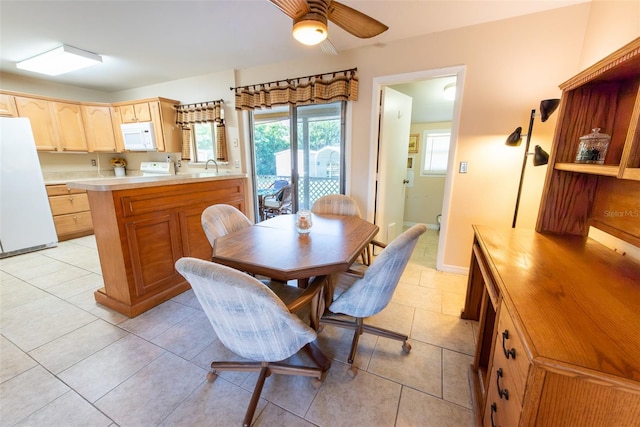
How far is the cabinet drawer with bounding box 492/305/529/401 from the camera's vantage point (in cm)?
68

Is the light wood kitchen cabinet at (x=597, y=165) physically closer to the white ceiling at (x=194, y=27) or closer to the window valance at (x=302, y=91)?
the white ceiling at (x=194, y=27)

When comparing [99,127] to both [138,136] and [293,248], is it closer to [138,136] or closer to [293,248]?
[138,136]

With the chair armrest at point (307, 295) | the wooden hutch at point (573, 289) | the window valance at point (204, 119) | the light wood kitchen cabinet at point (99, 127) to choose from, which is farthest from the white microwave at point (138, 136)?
the wooden hutch at point (573, 289)

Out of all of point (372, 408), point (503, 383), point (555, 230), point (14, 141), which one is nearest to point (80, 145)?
point (14, 141)

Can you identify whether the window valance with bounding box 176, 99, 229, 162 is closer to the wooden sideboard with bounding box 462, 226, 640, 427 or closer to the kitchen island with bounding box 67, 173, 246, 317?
the kitchen island with bounding box 67, 173, 246, 317

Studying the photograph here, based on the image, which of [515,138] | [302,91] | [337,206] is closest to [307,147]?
[302,91]

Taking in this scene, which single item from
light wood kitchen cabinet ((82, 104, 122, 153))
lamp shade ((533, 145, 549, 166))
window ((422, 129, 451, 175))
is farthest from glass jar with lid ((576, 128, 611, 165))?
light wood kitchen cabinet ((82, 104, 122, 153))

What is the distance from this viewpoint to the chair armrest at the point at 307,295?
1.05 meters

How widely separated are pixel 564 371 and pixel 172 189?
2.55 meters

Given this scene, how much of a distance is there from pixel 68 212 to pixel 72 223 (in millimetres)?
177

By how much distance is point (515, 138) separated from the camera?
2.00 m

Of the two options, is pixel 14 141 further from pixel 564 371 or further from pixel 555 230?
pixel 555 230

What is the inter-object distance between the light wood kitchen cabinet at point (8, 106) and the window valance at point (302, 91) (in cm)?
299

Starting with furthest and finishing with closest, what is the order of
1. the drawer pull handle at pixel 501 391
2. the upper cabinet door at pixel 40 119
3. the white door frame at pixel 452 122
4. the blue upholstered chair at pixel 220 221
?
the upper cabinet door at pixel 40 119, the white door frame at pixel 452 122, the blue upholstered chair at pixel 220 221, the drawer pull handle at pixel 501 391
